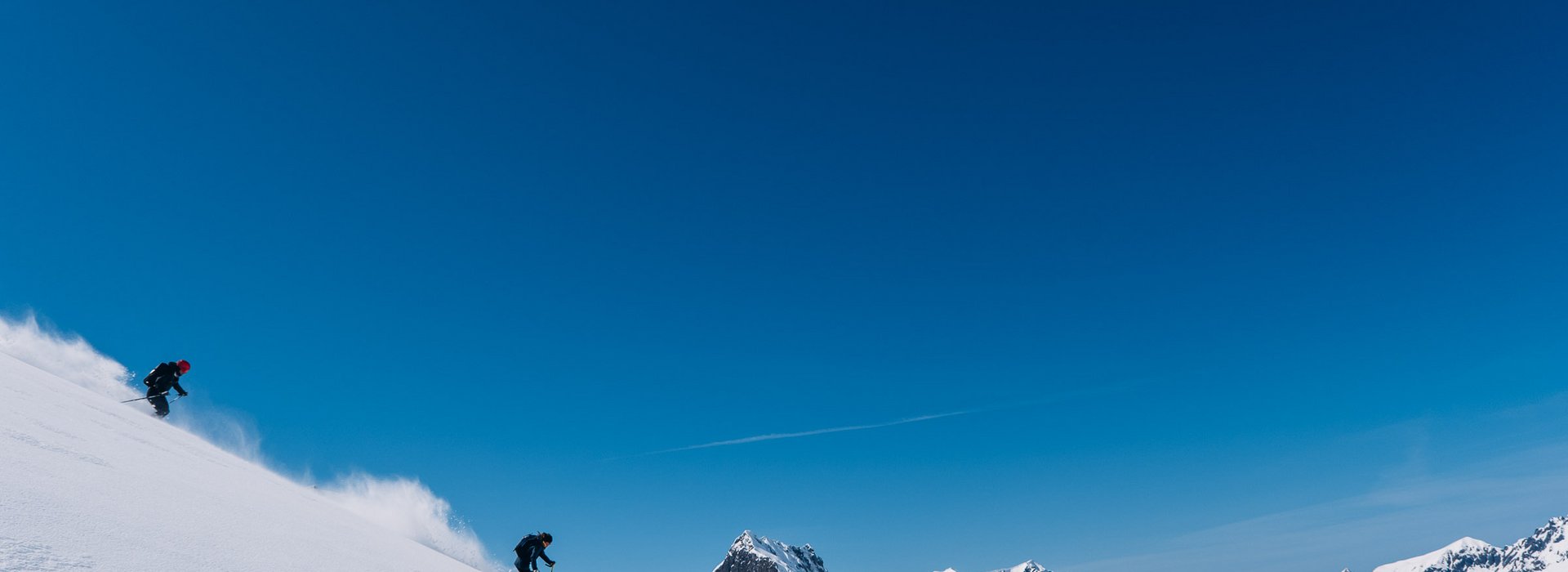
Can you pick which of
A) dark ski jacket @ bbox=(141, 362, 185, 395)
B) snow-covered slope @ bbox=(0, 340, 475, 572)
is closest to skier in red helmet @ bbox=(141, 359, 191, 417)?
dark ski jacket @ bbox=(141, 362, 185, 395)

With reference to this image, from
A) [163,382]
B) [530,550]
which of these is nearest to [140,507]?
[530,550]

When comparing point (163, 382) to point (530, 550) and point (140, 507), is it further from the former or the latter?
point (140, 507)

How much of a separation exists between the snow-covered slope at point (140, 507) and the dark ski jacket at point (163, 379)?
387 inches

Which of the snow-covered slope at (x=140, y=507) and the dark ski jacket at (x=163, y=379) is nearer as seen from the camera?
the snow-covered slope at (x=140, y=507)

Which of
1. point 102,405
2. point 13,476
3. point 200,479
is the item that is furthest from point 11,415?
point 102,405

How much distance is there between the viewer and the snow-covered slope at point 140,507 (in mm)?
6133

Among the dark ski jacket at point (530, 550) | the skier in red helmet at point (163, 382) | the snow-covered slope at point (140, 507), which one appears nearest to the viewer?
the snow-covered slope at point (140, 507)

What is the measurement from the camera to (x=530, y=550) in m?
19.2

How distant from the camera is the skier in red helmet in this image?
2269cm

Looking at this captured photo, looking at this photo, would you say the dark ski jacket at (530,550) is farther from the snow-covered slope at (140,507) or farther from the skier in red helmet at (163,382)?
the skier in red helmet at (163,382)

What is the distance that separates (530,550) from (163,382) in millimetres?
14810

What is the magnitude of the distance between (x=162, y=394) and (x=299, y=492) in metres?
12.9

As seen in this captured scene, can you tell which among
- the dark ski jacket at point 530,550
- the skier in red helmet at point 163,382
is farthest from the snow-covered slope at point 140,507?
the skier in red helmet at point 163,382

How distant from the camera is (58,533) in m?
6.03
